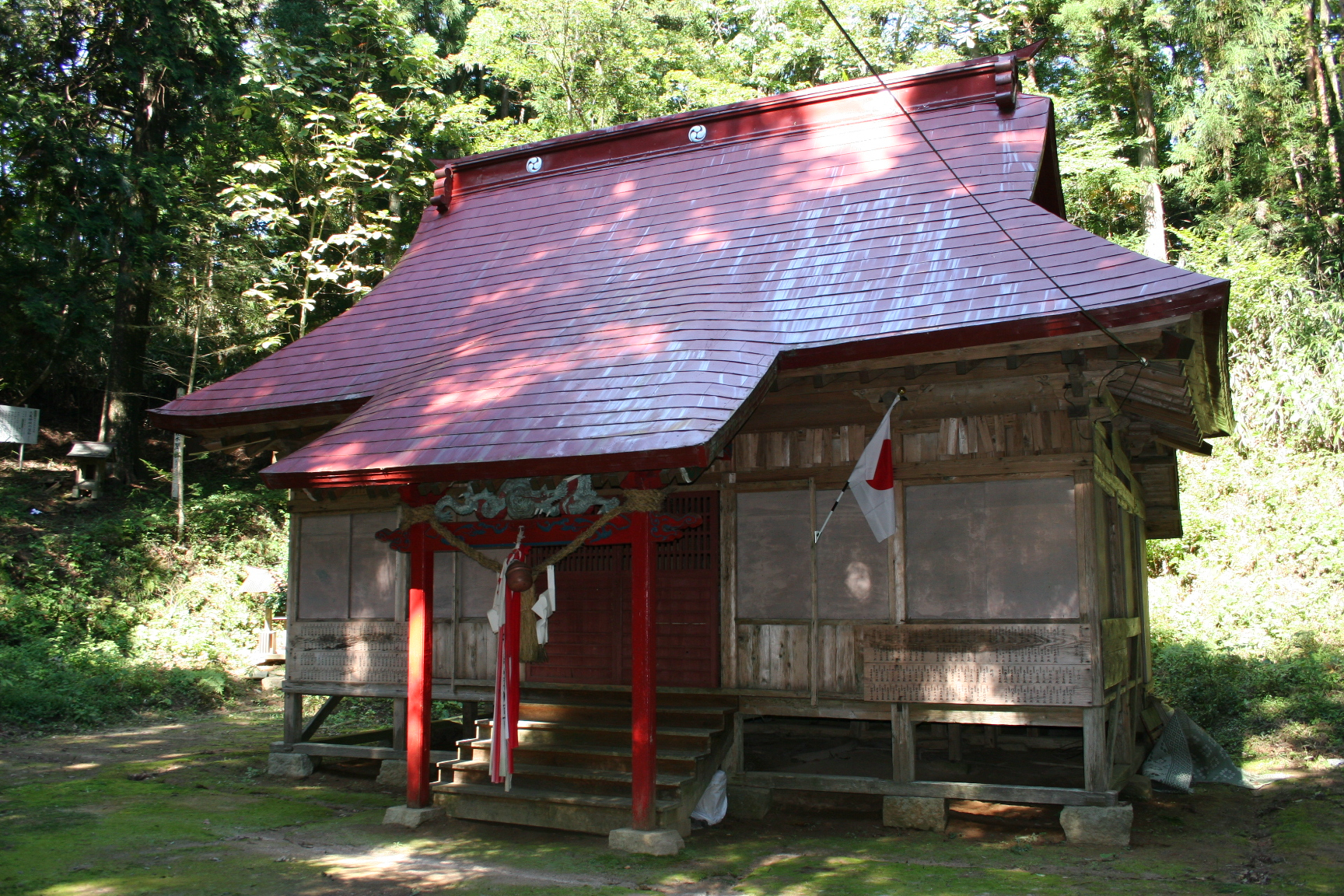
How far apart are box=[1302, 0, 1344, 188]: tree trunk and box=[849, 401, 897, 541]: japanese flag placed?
2046 cm

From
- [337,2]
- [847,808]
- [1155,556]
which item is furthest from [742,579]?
[337,2]

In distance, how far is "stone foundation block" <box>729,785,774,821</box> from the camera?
8156 millimetres

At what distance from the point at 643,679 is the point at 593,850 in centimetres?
129

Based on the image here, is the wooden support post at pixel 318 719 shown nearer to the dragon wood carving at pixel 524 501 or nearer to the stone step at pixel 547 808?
the stone step at pixel 547 808

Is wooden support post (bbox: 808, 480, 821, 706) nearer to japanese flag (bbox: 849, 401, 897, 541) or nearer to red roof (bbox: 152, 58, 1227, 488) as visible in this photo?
japanese flag (bbox: 849, 401, 897, 541)

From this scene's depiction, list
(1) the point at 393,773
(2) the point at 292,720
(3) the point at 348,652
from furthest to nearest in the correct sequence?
(2) the point at 292,720
(3) the point at 348,652
(1) the point at 393,773

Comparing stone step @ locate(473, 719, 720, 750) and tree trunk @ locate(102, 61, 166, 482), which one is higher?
tree trunk @ locate(102, 61, 166, 482)

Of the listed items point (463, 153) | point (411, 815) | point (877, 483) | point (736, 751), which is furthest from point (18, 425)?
point (877, 483)

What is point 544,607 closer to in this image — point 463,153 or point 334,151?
point 334,151

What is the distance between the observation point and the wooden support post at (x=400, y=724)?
9898 millimetres

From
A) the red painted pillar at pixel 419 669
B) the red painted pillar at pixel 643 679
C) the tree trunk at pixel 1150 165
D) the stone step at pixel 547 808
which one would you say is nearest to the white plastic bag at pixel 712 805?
the stone step at pixel 547 808

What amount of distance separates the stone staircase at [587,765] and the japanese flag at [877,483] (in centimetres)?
227

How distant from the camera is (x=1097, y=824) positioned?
7.16 metres

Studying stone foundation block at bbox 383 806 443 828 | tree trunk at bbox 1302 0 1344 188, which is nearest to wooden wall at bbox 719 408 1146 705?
stone foundation block at bbox 383 806 443 828
